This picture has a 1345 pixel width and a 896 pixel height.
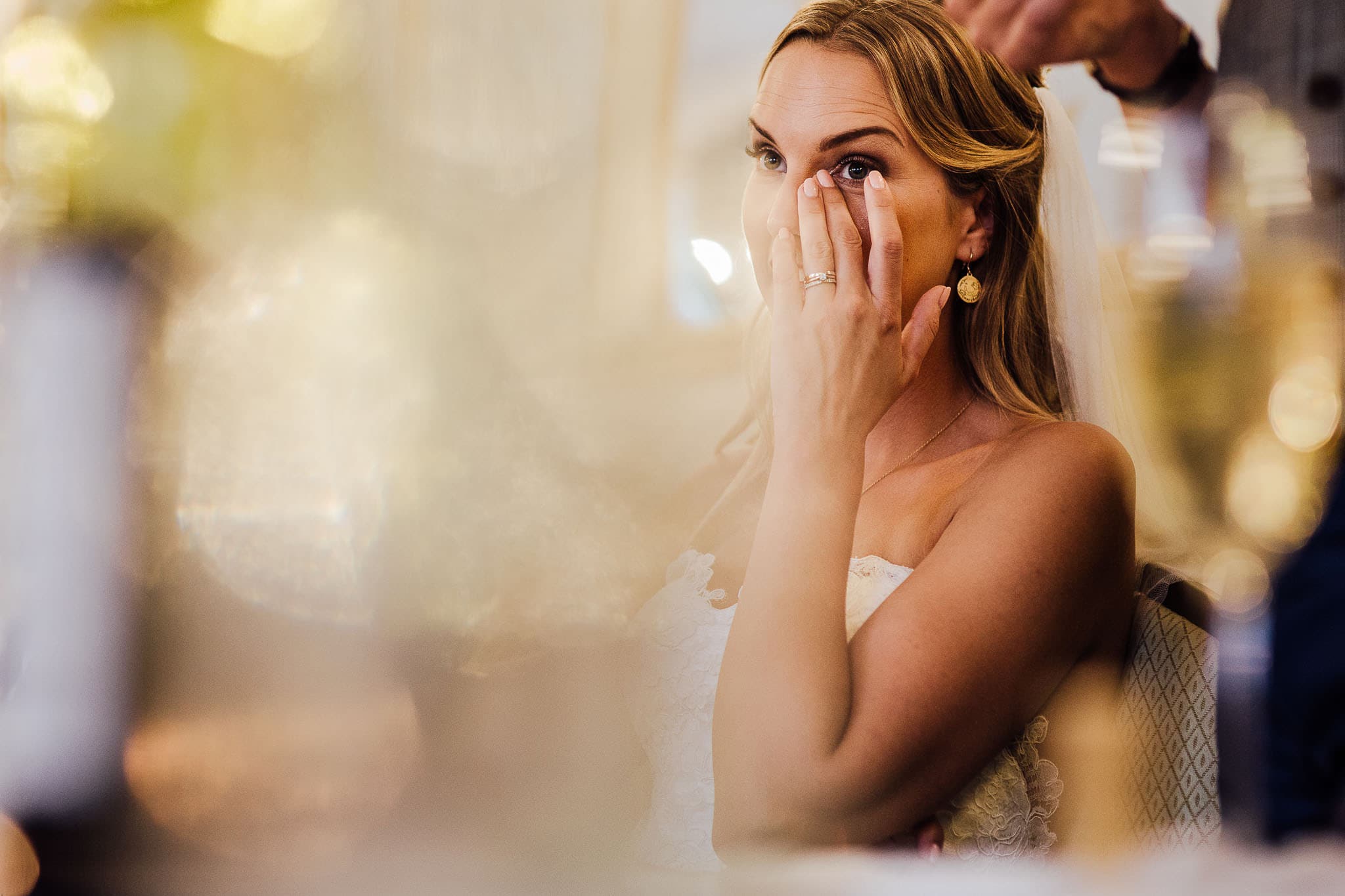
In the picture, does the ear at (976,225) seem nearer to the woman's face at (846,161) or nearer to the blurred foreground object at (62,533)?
the woman's face at (846,161)

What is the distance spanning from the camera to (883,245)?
2.59 feet

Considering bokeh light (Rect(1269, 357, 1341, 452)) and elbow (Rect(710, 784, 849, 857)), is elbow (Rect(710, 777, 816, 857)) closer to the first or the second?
elbow (Rect(710, 784, 849, 857))

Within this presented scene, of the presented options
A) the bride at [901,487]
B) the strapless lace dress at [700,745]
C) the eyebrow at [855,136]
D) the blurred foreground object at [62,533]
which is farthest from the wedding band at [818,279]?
the blurred foreground object at [62,533]

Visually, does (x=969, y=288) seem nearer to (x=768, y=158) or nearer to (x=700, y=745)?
(x=768, y=158)

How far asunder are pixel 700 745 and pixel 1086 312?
0.50 m

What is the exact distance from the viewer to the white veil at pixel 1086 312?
0.82 meters

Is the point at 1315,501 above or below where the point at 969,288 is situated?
below

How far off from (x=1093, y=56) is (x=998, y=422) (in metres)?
0.33

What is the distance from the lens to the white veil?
2.68ft

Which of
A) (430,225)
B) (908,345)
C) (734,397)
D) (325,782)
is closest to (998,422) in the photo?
(908,345)

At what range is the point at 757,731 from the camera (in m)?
0.79

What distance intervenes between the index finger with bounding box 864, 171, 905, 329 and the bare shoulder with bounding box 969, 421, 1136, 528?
0.51 feet

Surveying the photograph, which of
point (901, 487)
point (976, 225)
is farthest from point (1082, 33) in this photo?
point (901, 487)

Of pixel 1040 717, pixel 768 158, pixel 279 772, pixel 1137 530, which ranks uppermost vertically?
pixel 768 158
